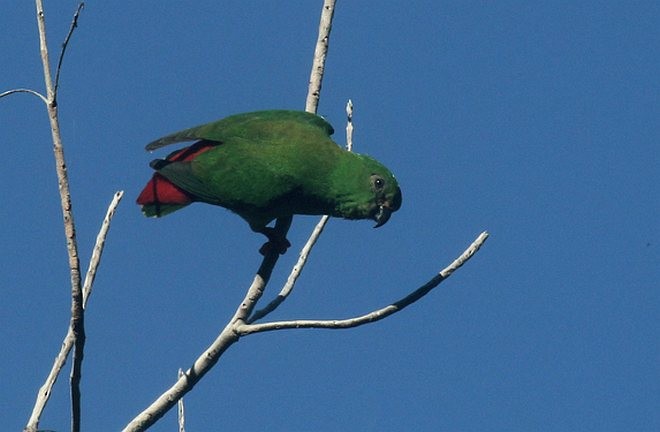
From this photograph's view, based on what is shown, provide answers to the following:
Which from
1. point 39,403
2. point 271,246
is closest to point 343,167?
point 271,246

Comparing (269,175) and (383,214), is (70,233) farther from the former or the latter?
(383,214)

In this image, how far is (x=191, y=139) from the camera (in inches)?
239

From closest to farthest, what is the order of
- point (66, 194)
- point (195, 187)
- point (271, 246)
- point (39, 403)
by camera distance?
point (66, 194) → point (39, 403) → point (271, 246) → point (195, 187)

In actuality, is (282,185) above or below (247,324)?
above

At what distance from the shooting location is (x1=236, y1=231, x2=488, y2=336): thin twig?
4129 millimetres

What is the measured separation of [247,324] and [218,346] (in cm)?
18

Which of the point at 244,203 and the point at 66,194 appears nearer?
the point at 66,194

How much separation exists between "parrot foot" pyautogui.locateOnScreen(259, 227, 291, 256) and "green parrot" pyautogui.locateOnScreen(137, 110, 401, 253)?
0.02 m

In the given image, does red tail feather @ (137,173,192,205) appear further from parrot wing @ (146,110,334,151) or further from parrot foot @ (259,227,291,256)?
parrot foot @ (259,227,291,256)

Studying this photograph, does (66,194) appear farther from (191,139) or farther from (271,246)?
(191,139)

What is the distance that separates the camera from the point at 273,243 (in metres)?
5.54

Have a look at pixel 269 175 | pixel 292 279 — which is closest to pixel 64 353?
pixel 292 279

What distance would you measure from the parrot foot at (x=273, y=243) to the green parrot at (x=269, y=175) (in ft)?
0.07

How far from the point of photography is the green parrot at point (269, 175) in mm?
5934
